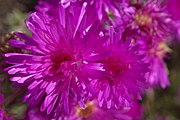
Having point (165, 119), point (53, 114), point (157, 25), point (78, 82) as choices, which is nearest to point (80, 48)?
point (78, 82)

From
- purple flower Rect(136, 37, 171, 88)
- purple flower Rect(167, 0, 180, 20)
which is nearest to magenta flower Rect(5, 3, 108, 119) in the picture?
purple flower Rect(136, 37, 171, 88)

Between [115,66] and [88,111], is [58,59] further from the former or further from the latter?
[88,111]

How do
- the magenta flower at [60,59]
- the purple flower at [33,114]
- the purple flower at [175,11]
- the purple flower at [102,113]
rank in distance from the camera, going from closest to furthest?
the magenta flower at [60,59] < the purple flower at [33,114] < the purple flower at [102,113] < the purple flower at [175,11]

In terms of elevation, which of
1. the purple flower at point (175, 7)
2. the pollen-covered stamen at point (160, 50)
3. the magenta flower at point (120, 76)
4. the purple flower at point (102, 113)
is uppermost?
the purple flower at point (175, 7)

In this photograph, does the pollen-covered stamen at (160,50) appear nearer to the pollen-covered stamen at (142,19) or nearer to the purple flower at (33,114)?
the pollen-covered stamen at (142,19)

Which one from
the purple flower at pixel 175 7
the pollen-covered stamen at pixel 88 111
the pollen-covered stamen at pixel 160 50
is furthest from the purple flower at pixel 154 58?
the pollen-covered stamen at pixel 88 111

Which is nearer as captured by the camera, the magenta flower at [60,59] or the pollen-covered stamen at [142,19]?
the magenta flower at [60,59]
